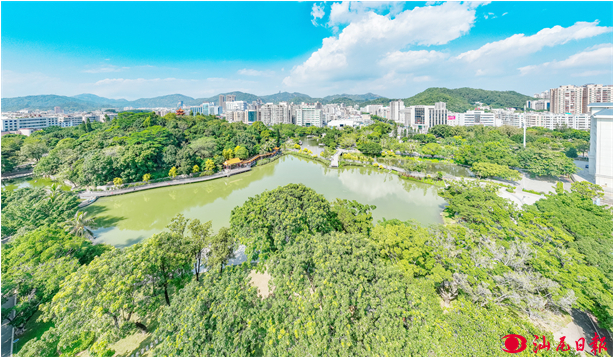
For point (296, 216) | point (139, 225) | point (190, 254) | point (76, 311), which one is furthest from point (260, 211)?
point (139, 225)

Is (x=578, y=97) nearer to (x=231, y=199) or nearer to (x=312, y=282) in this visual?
(x=231, y=199)

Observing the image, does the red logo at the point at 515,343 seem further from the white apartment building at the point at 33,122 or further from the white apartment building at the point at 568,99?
the white apartment building at the point at 568,99

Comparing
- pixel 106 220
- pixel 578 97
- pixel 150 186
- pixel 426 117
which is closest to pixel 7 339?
pixel 106 220

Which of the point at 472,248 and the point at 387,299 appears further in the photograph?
the point at 472,248

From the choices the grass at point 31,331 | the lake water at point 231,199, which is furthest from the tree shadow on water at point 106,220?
the grass at point 31,331

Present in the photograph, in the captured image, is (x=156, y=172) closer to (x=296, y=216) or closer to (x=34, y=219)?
(x=34, y=219)

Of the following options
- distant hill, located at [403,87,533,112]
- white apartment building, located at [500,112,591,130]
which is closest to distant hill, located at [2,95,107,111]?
distant hill, located at [403,87,533,112]
